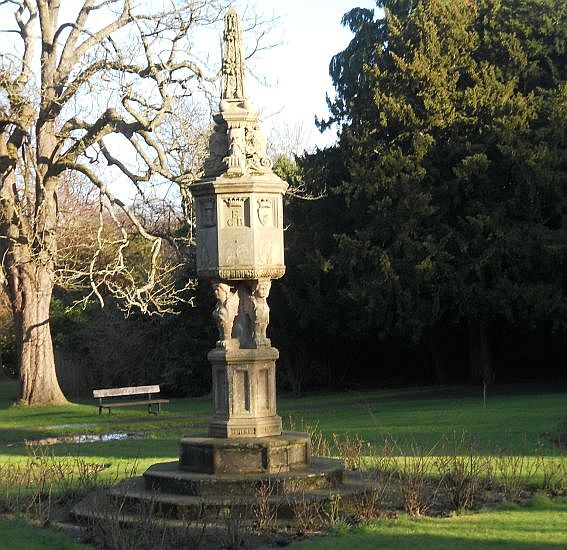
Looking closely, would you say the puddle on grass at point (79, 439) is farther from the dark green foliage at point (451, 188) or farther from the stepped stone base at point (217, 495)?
the dark green foliage at point (451, 188)

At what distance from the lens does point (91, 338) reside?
36.6m

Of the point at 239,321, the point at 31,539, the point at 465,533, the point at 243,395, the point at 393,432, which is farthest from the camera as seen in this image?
the point at 393,432

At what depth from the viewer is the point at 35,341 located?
28.9 meters

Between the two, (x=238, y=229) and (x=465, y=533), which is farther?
(x=238, y=229)

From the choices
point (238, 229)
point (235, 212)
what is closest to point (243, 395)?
point (238, 229)

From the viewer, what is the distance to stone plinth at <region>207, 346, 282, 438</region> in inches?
455

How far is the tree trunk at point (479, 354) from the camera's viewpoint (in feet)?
103

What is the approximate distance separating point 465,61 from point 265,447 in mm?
21882

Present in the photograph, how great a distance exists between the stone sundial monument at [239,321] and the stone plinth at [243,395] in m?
0.01

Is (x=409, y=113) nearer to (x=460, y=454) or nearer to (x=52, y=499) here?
(x=460, y=454)

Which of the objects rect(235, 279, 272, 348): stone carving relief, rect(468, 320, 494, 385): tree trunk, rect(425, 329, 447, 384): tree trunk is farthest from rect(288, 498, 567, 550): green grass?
rect(425, 329, 447, 384): tree trunk

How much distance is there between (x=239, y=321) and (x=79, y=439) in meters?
9.71

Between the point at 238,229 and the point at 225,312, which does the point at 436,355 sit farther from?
the point at 238,229

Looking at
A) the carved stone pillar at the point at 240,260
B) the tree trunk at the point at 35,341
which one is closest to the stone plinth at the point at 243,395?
the carved stone pillar at the point at 240,260
